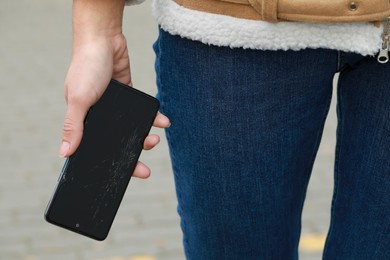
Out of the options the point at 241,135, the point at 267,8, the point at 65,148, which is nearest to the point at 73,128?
the point at 65,148

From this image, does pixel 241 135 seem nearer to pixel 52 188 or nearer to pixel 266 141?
pixel 266 141

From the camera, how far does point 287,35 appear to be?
1.40 m

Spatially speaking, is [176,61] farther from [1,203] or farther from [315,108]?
[1,203]

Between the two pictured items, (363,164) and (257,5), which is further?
(363,164)

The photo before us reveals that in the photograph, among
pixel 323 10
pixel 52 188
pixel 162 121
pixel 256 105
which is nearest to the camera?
pixel 323 10

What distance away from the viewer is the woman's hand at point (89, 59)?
1481 millimetres

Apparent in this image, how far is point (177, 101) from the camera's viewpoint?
155cm

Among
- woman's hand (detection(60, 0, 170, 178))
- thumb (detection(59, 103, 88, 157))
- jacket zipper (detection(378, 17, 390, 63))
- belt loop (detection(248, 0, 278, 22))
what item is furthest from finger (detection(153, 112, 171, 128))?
jacket zipper (detection(378, 17, 390, 63))

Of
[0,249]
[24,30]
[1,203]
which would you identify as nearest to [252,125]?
[0,249]

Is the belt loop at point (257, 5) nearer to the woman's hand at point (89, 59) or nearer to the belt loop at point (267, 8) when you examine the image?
the belt loop at point (267, 8)

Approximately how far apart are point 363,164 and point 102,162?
20.6 inches

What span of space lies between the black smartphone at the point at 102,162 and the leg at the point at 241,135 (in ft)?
0.21

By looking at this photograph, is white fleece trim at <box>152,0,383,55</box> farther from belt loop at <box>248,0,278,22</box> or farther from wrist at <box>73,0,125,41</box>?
wrist at <box>73,0,125,41</box>

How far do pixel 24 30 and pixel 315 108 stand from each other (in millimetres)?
6710
